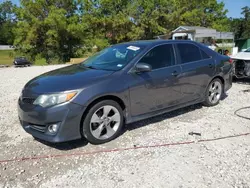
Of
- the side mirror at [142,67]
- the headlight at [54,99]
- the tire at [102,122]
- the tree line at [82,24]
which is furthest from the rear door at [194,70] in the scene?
the tree line at [82,24]

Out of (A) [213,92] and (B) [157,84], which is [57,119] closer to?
(B) [157,84]

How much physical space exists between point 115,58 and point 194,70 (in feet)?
5.48

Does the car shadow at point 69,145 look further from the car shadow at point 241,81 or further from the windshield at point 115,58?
the car shadow at point 241,81

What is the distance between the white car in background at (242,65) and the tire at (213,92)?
8.68ft

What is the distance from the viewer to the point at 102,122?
3.78 m

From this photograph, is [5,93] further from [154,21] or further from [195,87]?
[154,21]

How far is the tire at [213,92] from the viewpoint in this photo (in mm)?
5434

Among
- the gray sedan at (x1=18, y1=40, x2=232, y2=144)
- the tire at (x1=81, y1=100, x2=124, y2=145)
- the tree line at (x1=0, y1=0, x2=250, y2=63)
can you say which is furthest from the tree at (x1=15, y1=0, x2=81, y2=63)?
the tire at (x1=81, y1=100, x2=124, y2=145)

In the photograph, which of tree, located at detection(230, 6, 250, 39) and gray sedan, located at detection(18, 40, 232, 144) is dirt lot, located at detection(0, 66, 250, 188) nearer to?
gray sedan, located at detection(18, 40, 232, 144)

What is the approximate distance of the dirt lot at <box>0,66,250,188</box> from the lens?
9.54ft

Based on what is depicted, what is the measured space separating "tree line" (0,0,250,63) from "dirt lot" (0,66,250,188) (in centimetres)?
2743

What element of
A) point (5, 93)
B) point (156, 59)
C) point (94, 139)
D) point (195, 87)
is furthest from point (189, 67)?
point (5, 93)

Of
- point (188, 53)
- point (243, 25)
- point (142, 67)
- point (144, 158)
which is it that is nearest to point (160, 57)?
point (142, 67)

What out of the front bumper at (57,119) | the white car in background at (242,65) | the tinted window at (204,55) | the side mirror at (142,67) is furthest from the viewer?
the white car in background at (242,65)
